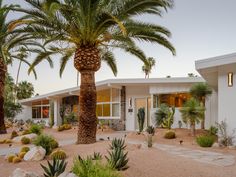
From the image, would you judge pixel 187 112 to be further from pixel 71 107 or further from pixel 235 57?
pixel 71 107

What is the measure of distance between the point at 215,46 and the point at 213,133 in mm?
7916

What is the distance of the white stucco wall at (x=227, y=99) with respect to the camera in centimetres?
1112

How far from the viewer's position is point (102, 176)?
5.21 m

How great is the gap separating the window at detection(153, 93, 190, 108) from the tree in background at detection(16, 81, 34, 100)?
36.0 metres

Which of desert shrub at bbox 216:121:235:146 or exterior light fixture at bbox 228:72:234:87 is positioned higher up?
exterior light fixture at bbox 228:72:234:87

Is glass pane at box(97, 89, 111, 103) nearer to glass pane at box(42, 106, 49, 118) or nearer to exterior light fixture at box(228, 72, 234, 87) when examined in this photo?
glass pane at box(42, 106, 49, 118)

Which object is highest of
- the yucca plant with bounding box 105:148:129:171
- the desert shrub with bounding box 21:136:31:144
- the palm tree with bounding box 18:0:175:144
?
the palm tree with bounding box 18:0:175:144

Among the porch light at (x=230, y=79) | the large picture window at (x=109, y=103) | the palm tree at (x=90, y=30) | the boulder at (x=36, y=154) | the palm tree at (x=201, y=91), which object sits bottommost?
the boulder at (x=36, y=154)

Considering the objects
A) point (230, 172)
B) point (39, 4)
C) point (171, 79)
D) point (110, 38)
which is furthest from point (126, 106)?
point (230, 172)

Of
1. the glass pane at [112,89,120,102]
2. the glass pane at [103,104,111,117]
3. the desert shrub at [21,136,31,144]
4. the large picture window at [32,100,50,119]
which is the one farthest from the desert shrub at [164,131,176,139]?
the large picture window at [32,100,50,119]

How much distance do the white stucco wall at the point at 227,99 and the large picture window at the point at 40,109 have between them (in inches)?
1031

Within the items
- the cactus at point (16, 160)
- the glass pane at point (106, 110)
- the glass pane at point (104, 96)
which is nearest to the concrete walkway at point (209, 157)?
the cactus at point (16, 160)

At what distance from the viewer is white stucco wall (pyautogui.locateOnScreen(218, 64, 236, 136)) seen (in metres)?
11.1

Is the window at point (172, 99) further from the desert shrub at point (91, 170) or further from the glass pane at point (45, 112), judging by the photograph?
→ the glass pane at point (45, 112)
